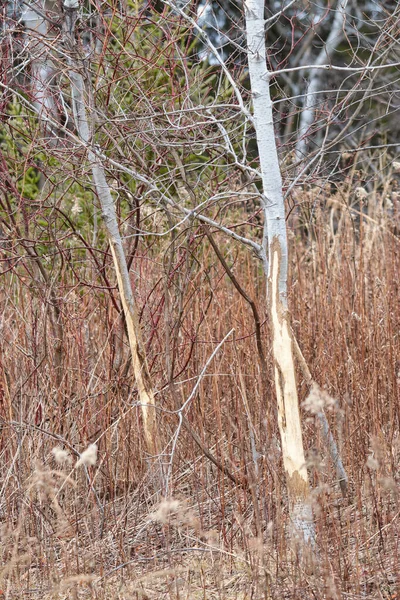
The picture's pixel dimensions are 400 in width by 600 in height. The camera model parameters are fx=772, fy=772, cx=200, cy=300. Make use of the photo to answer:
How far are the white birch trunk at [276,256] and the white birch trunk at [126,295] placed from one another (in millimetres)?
631

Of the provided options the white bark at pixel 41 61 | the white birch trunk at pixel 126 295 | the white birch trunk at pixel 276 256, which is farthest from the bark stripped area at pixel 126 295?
the white birch trunk at pixel 276 256

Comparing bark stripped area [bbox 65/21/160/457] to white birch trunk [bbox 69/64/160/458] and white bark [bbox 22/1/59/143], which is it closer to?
white birch trunk [bbox 69/64/160/458]

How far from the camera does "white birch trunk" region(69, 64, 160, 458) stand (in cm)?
286

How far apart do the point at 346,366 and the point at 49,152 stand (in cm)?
161

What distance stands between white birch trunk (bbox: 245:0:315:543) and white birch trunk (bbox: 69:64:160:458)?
631mm

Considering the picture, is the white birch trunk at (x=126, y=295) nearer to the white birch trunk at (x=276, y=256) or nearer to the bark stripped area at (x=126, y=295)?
the bark stripped area at (x=126, y=295)

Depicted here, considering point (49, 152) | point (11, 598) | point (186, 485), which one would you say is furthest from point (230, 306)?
point (11, 598)

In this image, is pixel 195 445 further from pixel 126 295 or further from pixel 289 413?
pixel 289 413

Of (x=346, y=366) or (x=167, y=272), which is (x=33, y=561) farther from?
(x=346, y=366)

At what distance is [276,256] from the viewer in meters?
2.42

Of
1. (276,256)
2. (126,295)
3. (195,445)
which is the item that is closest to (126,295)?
(126,295)

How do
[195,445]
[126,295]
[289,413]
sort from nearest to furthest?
[289,413]
[126,295]
[195,445]

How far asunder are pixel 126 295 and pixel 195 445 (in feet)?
2.75

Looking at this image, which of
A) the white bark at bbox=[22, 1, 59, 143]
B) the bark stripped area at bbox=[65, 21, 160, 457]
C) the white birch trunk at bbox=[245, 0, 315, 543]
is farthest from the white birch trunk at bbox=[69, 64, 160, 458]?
the white birch trunk at bbox=[245, 0, 315, 543]
